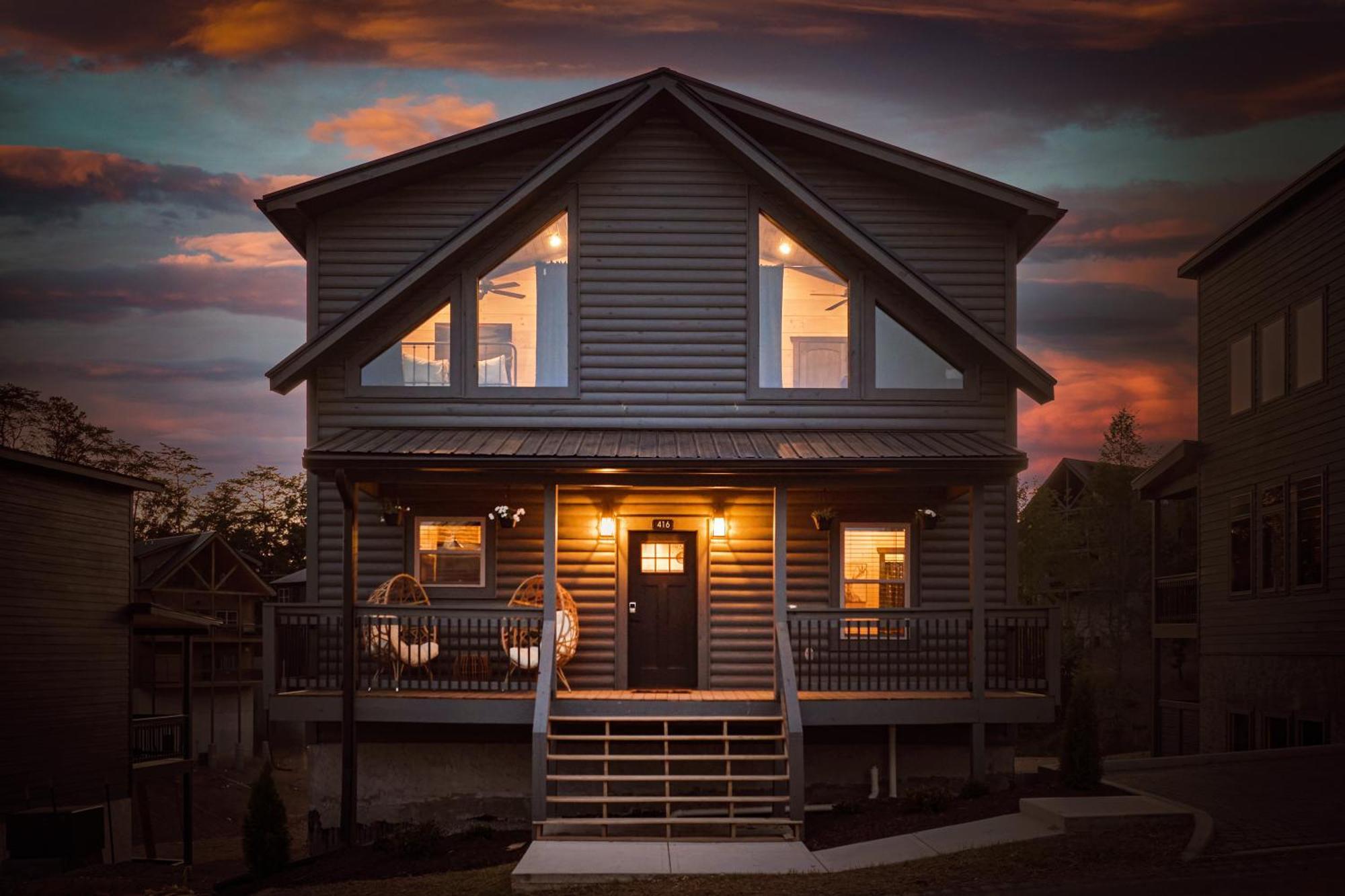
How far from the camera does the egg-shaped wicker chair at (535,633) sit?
15.4m

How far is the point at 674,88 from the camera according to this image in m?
17.3

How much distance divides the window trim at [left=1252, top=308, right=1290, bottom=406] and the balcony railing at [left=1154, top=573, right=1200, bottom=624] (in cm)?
454

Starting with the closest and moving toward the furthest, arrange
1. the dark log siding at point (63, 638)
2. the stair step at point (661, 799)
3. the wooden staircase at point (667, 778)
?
1. the stair step at point (661, 799)
2. the wooden staircase at point (667, 778)
3. the dark log siding at point (63, 638)

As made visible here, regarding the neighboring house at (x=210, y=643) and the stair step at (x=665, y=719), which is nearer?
the stair step at (x=665, y=719)

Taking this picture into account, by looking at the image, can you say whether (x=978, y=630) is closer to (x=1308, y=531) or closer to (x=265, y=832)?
(x=1308, y=531)

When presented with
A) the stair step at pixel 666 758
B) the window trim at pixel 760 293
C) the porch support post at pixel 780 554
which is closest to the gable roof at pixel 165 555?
the window trim at pixel 760 293

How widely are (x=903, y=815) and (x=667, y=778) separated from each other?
8.41 ft

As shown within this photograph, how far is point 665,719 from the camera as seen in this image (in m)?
14.6

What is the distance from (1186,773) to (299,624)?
10142 millimetres

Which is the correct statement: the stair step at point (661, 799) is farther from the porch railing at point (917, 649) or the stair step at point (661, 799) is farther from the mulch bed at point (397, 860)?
the porch railing at point (917, 649)

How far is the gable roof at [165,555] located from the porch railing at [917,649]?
29.1 meters

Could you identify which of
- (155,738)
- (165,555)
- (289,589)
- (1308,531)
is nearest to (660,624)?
(1308,531)

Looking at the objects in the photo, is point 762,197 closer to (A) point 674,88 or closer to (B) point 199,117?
(A) point 674,88

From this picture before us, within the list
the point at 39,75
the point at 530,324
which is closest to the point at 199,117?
the point at 39,75
